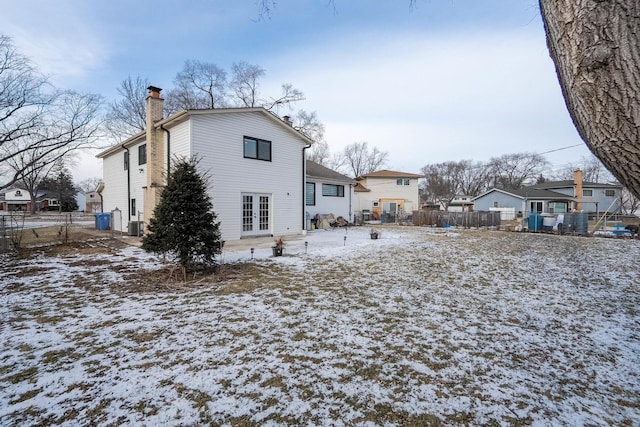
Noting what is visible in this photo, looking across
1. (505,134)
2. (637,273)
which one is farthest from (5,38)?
(505,134)

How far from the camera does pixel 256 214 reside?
1216cm

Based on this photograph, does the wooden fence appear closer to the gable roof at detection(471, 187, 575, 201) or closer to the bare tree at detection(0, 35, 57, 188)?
the gable roof at detection(471, 187, 575, 201)

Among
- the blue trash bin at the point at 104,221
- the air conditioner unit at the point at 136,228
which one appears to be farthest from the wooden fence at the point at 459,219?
the blue trash bin at the point at 104,221

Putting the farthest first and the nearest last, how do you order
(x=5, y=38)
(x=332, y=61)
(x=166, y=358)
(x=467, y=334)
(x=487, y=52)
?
(x=5, y=38) < (x=332, y=61) < (x=487, y=52) < (x=467, y=334) < (x=166, y=358)

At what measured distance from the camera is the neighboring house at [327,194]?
697 inches

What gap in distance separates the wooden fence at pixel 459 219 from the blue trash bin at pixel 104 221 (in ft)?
65.4

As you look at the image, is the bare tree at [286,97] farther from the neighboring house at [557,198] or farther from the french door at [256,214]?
the neighboring house at [557,198]

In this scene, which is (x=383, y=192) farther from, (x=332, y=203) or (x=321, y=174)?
(x=321, y=174)

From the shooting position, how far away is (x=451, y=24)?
5.23 m

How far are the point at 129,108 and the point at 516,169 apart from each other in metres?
A: 59.6

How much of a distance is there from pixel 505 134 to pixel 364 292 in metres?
20.4

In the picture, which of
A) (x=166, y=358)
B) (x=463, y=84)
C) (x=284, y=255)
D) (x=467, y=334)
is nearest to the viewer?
(x=166, y=358)

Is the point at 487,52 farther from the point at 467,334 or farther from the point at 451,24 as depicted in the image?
the point at 467,334

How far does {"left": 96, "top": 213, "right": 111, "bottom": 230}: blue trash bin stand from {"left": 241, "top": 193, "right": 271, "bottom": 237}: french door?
9.04 metres
